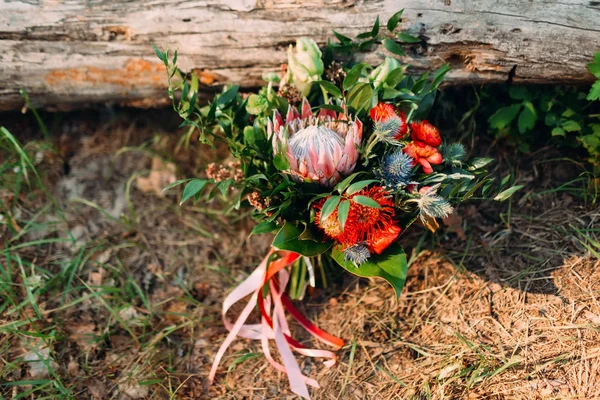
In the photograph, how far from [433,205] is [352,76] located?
51cm

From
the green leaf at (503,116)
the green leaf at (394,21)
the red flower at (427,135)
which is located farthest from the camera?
the green leaf at (503,116)

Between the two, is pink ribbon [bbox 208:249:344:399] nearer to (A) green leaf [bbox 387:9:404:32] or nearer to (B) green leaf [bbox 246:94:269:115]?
(B) green leaf [bbox 246:94:269:115]

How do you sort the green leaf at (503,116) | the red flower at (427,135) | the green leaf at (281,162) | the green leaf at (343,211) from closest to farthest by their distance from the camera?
the green leaf at (343,211), the green leaf at (281,162), the red flower at (427,135), the green leaf at (503,116)

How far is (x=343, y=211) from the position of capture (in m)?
1.51

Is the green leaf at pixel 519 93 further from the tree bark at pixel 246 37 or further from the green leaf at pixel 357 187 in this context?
the green leaf at pixel 357 187

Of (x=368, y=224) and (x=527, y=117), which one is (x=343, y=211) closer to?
(x=368, y=224)

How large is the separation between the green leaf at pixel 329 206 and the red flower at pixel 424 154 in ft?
0.99

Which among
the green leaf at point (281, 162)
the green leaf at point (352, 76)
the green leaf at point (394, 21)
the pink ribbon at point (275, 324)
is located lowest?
the pink ribbon at point (275, 324)

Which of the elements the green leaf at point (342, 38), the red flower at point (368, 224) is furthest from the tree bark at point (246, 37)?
the red flower at point (368, 224)

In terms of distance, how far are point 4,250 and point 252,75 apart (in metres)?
1.21

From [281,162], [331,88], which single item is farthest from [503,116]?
[281,162]

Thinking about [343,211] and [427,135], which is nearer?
[343,211]

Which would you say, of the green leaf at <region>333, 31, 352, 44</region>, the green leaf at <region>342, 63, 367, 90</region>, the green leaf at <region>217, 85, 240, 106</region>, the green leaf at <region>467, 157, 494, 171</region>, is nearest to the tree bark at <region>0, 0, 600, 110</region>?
the green leaf at <region>333, 31, 352, 44</region>

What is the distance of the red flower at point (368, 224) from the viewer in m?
1.66
